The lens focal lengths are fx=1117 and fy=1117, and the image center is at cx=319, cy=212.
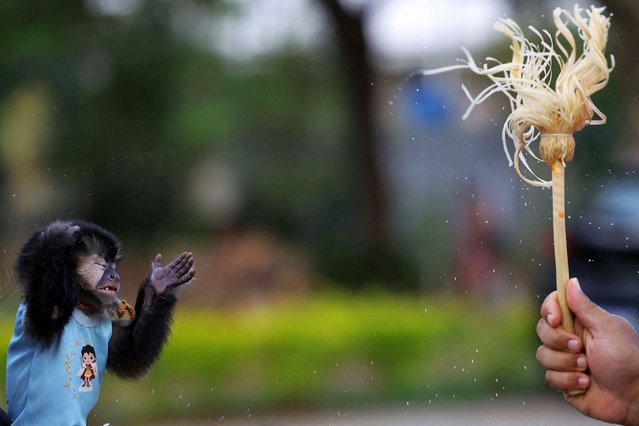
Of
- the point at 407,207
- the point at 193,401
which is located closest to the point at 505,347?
the point at 193,401

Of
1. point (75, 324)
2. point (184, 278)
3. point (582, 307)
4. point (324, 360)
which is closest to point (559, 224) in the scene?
point (582, 307)

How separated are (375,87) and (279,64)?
22.6 feet

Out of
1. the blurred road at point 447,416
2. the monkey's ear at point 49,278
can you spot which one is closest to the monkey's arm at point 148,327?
the monkey's ear at point 49,278

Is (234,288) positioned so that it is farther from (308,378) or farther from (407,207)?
(407,207)

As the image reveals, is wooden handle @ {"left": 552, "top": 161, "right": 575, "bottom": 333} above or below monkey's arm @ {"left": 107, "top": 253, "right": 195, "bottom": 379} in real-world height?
above

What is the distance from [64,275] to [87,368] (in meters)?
0.27

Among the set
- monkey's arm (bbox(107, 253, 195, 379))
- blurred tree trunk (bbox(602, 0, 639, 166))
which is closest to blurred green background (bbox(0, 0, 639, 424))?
blurred tree trunk (bbox(602, 0, 639, 166))

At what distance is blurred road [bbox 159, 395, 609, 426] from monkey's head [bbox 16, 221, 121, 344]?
17.2 ft

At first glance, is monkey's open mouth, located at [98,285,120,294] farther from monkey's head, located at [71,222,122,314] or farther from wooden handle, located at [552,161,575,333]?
wooden handle, located at [552,161,575,333]

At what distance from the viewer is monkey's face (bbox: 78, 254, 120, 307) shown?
3.12 meters

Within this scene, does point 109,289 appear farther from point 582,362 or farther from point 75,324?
point 582,362

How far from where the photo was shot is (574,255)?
902 centimetres

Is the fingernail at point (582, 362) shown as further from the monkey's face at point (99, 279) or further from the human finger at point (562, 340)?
the monkey's face at point (99, 279)

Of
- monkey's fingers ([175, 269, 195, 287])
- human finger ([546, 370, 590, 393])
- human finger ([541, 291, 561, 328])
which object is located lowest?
monkey's fingers ([175, 269, 195, 287])
